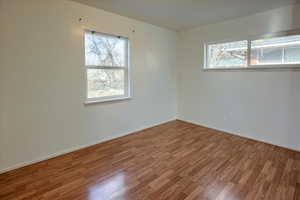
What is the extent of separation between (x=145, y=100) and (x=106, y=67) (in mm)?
1206

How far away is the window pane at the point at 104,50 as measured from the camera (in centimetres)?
299

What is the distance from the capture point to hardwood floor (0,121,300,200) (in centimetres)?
186

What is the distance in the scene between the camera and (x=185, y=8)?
9.57 ft

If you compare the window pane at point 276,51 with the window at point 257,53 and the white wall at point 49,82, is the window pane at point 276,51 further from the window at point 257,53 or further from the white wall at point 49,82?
the white wall at point 49,82

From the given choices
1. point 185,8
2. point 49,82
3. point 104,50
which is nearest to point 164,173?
point 49,82

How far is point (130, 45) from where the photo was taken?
3.50 meters

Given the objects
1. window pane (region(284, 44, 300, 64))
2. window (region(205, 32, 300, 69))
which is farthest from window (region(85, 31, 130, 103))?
window pane (region(284, 44, 300, 64))

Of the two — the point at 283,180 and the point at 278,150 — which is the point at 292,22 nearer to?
the point at 278,150

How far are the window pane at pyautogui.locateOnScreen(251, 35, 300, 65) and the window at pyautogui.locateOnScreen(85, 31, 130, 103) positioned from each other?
99.2 inches

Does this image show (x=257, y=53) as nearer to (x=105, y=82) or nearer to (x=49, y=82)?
(x=105, y=82)

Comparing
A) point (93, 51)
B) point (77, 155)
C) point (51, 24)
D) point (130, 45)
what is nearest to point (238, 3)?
point (130, 45)

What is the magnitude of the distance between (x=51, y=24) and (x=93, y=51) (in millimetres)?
748

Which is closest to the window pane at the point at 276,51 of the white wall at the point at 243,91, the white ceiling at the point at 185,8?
the white wall at the point at 243,91

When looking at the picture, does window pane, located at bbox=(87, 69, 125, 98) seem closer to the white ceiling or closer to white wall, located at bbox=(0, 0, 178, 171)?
white wall, located at bbox=(0, 0, 178, 171)
